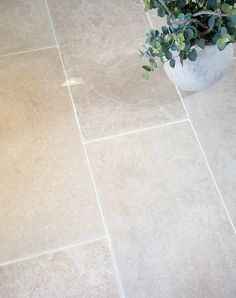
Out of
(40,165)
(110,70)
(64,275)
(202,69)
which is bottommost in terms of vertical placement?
(64,275)

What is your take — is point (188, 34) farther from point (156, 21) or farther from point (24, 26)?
point (24, 26)

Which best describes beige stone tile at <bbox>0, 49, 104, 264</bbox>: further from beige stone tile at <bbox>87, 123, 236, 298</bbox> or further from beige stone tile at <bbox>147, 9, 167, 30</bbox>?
beige stone tile at <bbox>147, 9, 167, 30</bbox>

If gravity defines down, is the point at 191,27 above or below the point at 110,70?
above

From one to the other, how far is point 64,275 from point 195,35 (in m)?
0.77

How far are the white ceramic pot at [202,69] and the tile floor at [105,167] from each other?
8 cm

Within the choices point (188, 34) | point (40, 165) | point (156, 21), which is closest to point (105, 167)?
point (40, 165)

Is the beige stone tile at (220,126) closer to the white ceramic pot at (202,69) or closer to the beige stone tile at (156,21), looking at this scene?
the white ceramic pot at (202,69)

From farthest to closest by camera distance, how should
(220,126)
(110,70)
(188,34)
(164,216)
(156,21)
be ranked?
(156,21) < (110,70) < (220,126) < (164,216) < (188,34)

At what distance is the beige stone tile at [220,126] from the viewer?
1.12 metres

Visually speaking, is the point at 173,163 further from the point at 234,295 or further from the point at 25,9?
the point at 25,9

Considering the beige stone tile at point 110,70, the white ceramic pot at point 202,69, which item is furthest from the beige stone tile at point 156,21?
the white ceramic pot at point 202,69

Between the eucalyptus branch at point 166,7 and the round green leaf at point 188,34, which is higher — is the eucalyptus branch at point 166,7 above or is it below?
above

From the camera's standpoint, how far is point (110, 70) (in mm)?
1307

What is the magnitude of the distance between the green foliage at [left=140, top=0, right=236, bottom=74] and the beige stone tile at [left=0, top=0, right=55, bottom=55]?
542 millimetres
